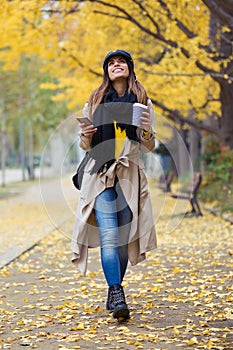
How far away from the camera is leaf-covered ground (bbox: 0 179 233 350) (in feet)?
17.0

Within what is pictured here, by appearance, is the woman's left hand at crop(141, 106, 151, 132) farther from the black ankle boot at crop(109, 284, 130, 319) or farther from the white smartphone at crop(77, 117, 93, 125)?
the black ankle boot at crop(109, 284, 130, 319)

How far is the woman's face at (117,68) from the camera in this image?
5844 mm

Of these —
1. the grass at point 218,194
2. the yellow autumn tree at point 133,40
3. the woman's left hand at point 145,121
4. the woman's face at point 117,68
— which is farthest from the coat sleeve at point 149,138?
the grass at point 218,194

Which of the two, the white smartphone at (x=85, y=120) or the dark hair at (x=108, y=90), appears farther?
the dark hair at (x=108, y=90)

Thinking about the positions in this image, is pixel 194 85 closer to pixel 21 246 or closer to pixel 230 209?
pixel 230 209

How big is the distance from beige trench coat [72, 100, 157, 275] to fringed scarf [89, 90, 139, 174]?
0.05m

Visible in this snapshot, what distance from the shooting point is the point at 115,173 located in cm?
583

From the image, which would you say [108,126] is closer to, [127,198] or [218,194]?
[127,198]

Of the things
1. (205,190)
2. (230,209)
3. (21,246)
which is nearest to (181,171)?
(205,190)

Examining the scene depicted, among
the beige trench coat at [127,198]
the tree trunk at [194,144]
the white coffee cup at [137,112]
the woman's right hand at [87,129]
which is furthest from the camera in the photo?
A: the tree trunk at [194,144]

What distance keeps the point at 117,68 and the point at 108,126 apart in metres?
0.46

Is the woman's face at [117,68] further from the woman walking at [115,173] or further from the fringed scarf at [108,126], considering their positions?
the fringed scarf at [108,126]

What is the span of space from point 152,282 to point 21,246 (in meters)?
4.19

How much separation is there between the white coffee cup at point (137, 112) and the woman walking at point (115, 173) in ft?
0.37
